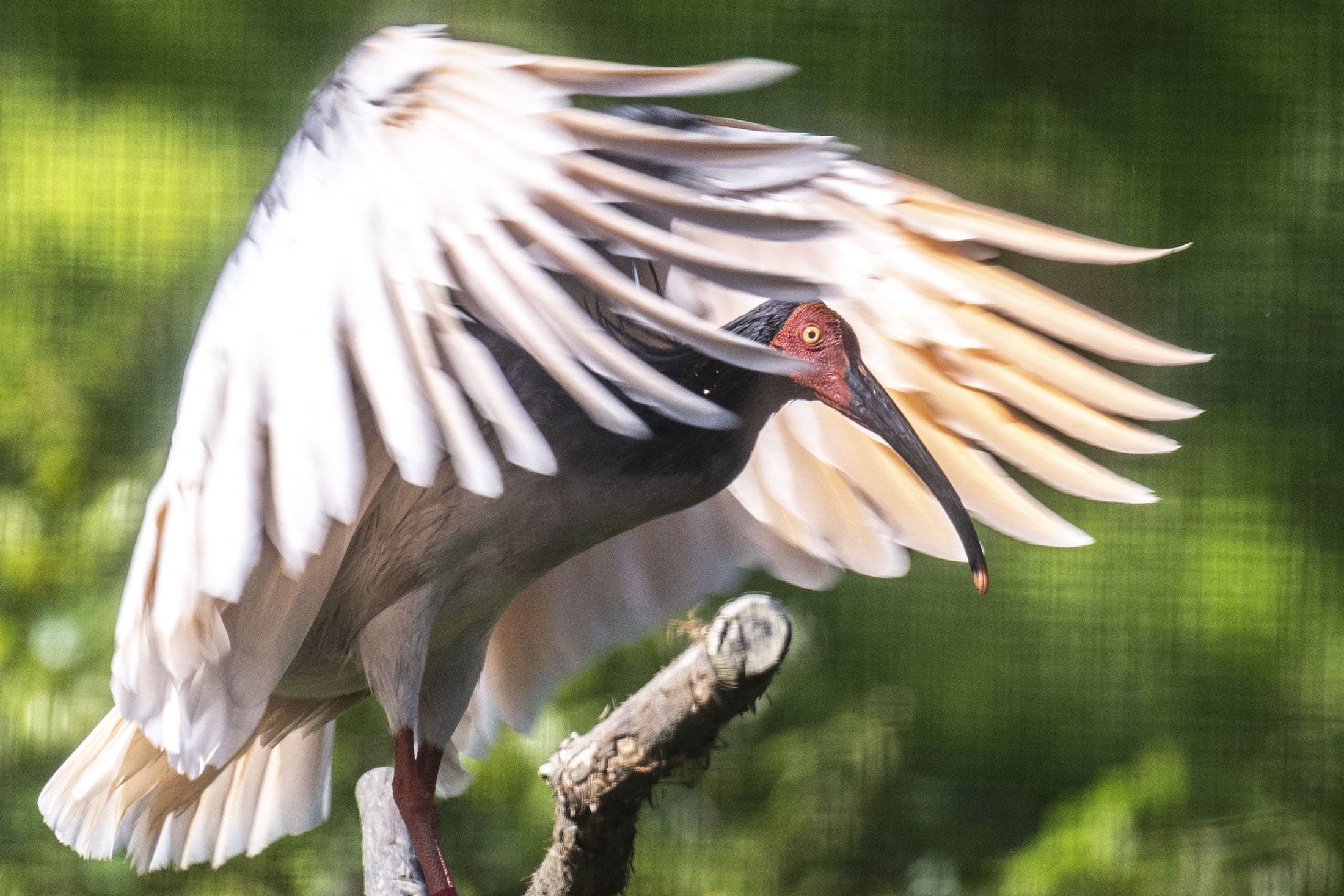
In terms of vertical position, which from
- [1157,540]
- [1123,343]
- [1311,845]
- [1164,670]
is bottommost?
[1311,845]

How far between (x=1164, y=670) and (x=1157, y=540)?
0.13 m

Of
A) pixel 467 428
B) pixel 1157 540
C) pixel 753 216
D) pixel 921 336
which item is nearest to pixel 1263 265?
pixel 1157 540

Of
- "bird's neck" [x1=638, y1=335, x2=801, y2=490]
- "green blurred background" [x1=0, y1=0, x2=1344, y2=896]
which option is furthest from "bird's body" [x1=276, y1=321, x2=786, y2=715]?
"green blurred background" [x1=0, y1=0, x2=1344, y2=896]

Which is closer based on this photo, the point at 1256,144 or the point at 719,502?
the point at 719,502

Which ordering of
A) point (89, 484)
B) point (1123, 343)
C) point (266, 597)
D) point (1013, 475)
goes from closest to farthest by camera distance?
point (266, 597) < point (1123, 343) < point (1013, 475) < point (89, 484)

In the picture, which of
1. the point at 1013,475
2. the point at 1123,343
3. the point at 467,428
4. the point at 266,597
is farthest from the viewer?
the point at 1013,475

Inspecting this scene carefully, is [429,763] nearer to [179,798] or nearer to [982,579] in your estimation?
[179,798]

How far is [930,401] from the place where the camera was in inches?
36.7

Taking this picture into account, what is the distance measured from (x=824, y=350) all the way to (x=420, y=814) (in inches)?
15.0

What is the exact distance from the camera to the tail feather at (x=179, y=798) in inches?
37.1

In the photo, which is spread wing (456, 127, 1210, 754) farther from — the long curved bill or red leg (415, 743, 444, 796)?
red leg (415, 743, 444, 796)

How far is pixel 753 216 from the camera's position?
664 millimetres

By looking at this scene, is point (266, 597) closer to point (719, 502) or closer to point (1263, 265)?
point (719, 502)

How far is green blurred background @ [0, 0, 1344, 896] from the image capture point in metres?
1.37
